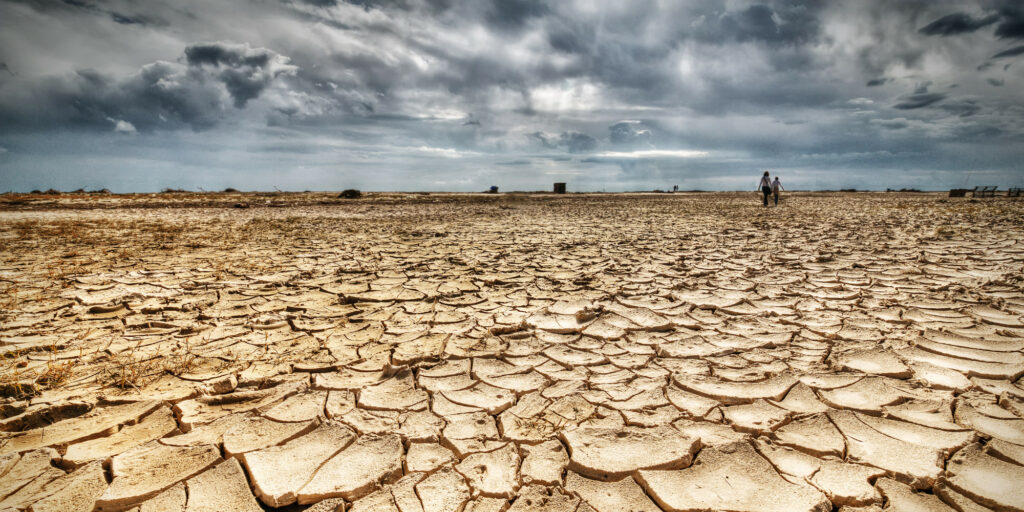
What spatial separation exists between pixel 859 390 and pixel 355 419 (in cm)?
224

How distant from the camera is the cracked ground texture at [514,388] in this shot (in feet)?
4.31

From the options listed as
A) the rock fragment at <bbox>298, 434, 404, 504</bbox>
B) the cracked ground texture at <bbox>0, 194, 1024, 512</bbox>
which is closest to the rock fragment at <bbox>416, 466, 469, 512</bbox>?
the cracked ground texture at <bbox>0, 194, 1024, 512</bbox>

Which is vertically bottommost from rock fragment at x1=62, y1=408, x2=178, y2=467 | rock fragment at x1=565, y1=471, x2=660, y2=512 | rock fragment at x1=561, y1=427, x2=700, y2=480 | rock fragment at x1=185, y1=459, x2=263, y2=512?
rock fragment at x1=565, y1=471, x2=660, y2=512

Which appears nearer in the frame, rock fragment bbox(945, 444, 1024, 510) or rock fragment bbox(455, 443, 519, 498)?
rock fragment bbox(945, 444, 1024, 510)

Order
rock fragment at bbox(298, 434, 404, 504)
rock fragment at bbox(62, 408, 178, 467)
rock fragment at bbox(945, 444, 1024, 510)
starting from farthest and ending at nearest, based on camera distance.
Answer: rock fragment at bbox(62, 408, 178, 467) < rock fragment at bbox(298, 434, 404, 504) < rock fragment at bbox(945, 444, 1024, 510)

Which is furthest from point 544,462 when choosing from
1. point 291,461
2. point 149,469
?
point 149,469

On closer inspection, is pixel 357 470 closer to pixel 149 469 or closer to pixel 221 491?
pixel 221 491

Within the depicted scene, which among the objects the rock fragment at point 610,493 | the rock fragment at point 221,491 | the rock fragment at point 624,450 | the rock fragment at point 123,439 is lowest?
the rock fragment at point 610,493

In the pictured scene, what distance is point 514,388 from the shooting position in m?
1.98

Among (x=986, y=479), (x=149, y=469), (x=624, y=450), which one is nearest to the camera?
(x=986, y=479)

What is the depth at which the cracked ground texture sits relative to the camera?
1.31 meters

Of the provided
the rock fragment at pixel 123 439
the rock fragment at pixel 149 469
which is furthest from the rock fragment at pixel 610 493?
the rock fragment at pixel 123 439

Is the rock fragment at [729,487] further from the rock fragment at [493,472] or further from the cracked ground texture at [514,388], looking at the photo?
the rock fragment at [493,472]

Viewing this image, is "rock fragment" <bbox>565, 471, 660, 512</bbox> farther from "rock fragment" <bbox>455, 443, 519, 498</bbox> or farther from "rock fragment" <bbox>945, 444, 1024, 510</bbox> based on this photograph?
"rock fragment" <bbox>945, 444, 1024, 510</bbox>
